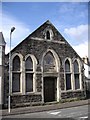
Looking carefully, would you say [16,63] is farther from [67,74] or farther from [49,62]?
[67,74]

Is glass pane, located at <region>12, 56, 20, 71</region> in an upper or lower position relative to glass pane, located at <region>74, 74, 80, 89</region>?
upper

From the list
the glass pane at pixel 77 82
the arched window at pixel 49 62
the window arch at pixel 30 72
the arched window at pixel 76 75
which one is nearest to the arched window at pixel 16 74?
the window arch at pixel 30 72

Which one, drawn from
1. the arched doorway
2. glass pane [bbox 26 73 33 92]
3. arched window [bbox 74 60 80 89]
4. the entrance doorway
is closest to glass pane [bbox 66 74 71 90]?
arched window [bbox 74 60 80 89]

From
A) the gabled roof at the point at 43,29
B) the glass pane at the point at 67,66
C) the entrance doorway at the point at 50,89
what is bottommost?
the entrance doorway at the point at 50,89

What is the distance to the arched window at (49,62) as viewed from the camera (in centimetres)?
2306

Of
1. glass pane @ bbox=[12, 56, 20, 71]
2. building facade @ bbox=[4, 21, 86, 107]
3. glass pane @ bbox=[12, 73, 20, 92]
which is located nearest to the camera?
glass pane @ bbox=[12, 73, 20, 92]

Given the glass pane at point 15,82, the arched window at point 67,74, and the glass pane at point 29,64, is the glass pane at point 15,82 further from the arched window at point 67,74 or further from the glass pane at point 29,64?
the arched window at point 67,74

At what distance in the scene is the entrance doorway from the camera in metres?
23.0

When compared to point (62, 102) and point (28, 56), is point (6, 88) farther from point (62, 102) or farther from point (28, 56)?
point (62, 102)

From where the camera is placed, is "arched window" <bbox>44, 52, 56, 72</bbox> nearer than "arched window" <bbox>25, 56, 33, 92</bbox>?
No

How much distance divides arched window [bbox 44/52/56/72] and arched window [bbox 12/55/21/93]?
10.2 feet

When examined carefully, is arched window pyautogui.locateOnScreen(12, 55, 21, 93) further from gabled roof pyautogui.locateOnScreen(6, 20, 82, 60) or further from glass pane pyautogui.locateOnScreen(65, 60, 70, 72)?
glass pane pyautogui.locateOnScreen(65, 60, 70, 72)

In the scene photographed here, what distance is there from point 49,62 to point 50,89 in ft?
8.96

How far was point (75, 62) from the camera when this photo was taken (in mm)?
25844
